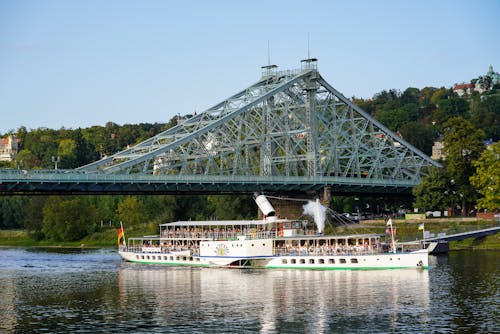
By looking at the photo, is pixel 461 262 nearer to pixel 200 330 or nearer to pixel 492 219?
pixel 492 219

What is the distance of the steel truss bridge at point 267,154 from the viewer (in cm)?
10212

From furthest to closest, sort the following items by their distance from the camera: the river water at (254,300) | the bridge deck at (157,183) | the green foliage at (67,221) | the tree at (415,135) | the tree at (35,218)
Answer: the tree at (415,135)
the tree at (35,218)
the green foliage at (67,221)
the bridge deck at (157,183)
the river water at (254,300)

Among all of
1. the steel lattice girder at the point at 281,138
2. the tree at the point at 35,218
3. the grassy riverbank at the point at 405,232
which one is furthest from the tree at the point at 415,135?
the tree at the point at 35,218

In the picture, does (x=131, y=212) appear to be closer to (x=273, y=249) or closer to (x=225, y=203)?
(x=225, y=203)

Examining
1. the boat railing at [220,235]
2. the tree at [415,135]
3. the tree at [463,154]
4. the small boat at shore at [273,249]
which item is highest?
the tree at [415,135]

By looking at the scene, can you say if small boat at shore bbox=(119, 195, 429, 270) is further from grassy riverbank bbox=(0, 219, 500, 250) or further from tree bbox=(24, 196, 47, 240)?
tree bbox=(24, 196, 47, 240)

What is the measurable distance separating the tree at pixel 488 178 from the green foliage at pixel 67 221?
5776 cm

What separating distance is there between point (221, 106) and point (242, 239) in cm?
4365

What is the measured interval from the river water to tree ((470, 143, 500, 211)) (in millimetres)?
22986

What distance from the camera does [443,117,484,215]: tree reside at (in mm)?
115188

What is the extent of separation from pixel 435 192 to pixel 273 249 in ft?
127

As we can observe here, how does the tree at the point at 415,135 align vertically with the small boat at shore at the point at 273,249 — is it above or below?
above

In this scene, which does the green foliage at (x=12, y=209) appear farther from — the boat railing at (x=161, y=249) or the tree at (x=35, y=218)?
the boat railing at (x=161, y=249)

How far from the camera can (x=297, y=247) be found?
81250 mm
